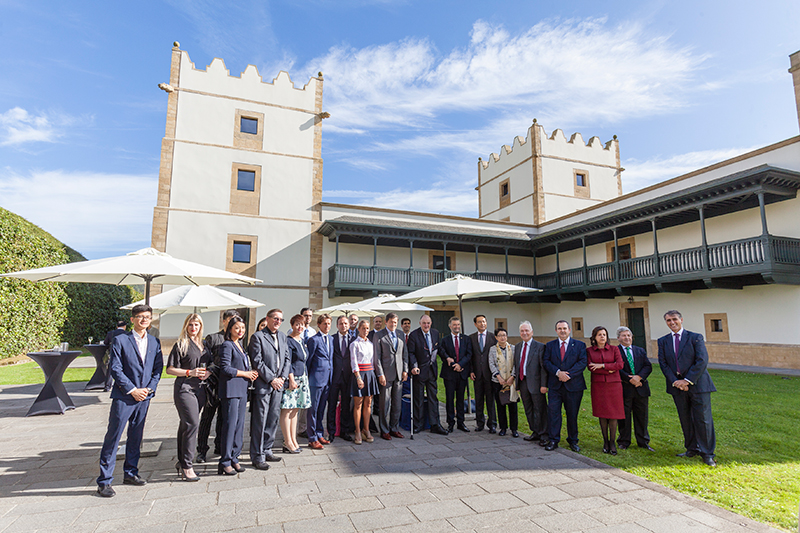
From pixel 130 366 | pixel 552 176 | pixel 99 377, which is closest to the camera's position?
pixel 130 366

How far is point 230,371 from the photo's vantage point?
4586 mm

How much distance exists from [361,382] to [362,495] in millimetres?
2103

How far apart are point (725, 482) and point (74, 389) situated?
40.6ft

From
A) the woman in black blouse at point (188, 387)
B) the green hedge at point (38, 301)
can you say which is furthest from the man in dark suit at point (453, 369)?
the green hedge at point (38, 301)

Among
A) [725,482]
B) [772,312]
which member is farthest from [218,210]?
[772,312]

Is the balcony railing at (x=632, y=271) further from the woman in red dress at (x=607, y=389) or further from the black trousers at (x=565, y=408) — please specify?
the black trousers at (x=565, y=408)

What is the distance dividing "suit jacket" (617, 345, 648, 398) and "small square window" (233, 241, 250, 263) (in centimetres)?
1726

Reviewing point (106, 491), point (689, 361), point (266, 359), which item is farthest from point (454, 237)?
point (106, 491)

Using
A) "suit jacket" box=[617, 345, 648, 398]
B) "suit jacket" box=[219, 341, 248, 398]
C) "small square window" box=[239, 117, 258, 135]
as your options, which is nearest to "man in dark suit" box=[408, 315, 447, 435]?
"suit jacket" box=[617, 345, 648, 398]

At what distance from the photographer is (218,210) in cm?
1962

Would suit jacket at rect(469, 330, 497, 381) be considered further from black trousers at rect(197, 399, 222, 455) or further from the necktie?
black trousers at rect(197, 399, 222, 455)

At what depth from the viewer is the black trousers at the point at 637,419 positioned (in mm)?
5547

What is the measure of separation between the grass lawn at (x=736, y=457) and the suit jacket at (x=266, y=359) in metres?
3.83

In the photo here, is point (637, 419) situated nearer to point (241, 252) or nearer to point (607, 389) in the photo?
point (607, 389)
